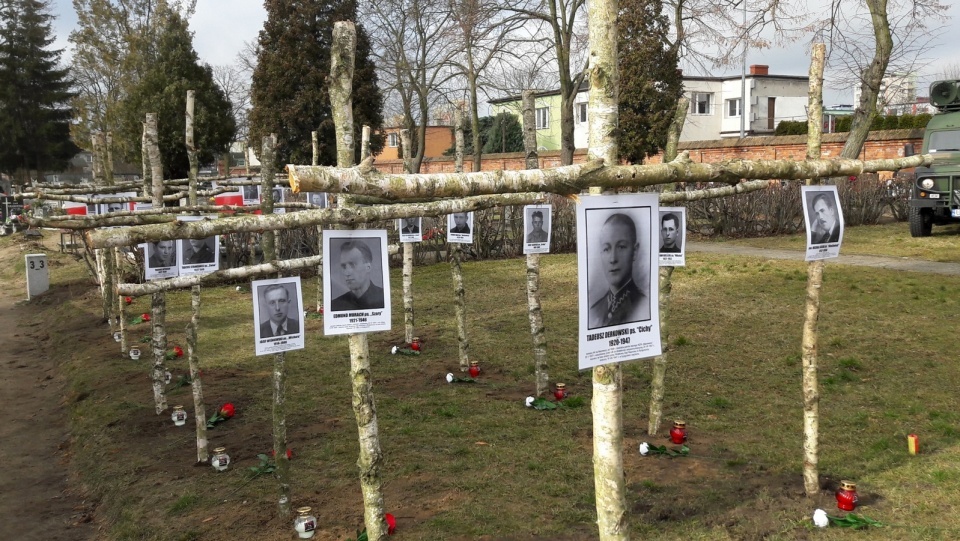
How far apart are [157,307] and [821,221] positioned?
17.0 feet

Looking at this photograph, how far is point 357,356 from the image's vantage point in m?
3.82

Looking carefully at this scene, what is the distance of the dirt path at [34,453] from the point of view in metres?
5.29

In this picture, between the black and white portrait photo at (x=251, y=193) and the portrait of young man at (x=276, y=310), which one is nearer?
the portrait of young man at (x=276, y=310)

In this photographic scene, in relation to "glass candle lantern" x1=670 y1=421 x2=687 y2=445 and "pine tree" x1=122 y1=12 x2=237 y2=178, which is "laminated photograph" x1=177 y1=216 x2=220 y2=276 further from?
"pine tree" x1=122 y1=12 x2=237 y2=178

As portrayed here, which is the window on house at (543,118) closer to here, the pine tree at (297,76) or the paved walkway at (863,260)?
the pine tree at (297,76)

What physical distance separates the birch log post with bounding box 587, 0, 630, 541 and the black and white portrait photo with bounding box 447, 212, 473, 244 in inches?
185

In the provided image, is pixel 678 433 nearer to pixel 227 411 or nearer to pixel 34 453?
pixel 227 411

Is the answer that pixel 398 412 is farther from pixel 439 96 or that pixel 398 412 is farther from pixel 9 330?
pixel 439 96

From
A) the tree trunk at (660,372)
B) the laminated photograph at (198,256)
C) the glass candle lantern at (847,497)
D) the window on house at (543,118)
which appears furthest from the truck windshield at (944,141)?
the window on house at (543,118)

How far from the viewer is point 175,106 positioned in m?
26.6

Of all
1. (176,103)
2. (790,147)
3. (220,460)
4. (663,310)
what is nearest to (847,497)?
(663,310)

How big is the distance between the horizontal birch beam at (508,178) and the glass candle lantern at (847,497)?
203 cm

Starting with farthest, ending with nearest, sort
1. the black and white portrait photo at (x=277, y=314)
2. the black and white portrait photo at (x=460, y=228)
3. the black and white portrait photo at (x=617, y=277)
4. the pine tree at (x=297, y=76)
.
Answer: the pine tree at (x=297, y=76) → the black and white portrait photo at (x=460, y=228) → the black and white portrait photo at (x=277, y=314) → the black and white portrait photo at (x=617, y=277)

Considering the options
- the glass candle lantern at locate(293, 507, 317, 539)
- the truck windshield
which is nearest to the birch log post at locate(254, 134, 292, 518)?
the glass candle lantern at locate(293, 507, 317, 539)
